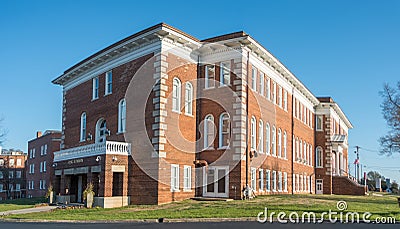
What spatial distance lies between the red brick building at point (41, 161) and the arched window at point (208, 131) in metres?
32.7

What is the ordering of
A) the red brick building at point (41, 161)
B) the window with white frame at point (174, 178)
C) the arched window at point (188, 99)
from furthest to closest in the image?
1. the red brick building at point (41, 161)
2. the arched window at point (188, 99)
3. the window with white frame at point (174, 178)

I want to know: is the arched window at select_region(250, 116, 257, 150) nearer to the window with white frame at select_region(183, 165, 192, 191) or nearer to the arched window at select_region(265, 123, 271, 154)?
the arched window at select_region(265, 123, 271, 154)

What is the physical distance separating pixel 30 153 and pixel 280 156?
45485 mm

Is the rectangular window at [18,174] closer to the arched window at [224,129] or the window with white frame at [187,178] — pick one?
the window with white frame at [187,178]

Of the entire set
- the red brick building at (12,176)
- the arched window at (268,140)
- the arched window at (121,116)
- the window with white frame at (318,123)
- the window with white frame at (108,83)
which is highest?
the window with white frame at (108,83)

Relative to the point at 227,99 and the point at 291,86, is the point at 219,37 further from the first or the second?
the point at 291,86

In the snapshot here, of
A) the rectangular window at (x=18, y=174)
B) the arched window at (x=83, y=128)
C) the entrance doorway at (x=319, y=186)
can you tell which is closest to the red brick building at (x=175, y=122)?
the arched window at (x=83, y=128)

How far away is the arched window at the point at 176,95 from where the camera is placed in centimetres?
2841

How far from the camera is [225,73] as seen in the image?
96.9 feet

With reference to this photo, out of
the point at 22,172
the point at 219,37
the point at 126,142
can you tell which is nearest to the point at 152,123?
the point at 126,142

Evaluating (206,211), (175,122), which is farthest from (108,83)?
(206,211)

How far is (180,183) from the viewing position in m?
28.0

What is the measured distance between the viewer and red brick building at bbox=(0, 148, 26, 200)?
88312 millimetres

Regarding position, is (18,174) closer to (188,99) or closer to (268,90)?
(268,90)
